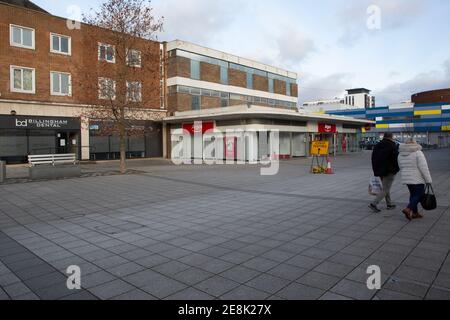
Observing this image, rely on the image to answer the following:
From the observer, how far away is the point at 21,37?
76.7 ft

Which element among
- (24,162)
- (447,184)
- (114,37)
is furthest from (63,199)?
(24,162)

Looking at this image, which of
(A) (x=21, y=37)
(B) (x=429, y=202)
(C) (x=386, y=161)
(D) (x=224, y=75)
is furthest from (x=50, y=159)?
(D) (x=224, y=75)

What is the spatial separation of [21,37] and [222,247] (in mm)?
24529

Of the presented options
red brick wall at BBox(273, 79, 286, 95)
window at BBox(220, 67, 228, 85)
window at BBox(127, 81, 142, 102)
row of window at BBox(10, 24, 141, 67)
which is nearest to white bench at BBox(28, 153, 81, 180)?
window at BBox(127, 81, 142, 102)

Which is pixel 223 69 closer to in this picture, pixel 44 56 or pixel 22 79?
pixel 44 56

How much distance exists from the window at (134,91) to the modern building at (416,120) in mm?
62800

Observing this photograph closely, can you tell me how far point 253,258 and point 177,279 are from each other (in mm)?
1229

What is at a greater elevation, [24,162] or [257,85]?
[257,85]

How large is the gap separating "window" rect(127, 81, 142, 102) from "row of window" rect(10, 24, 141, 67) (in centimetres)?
114

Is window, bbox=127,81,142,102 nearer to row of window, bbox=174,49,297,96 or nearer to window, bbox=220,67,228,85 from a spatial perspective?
row of window, bbox=174,49,297,96

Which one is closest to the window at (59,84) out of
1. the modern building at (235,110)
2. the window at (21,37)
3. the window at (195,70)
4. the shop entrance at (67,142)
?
the window at (21,37)

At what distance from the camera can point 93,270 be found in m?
4.55

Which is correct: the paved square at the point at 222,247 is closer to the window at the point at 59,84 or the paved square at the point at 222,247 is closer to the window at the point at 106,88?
the window at the point at 106,88

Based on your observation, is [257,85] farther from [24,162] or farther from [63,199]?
[63,199]
